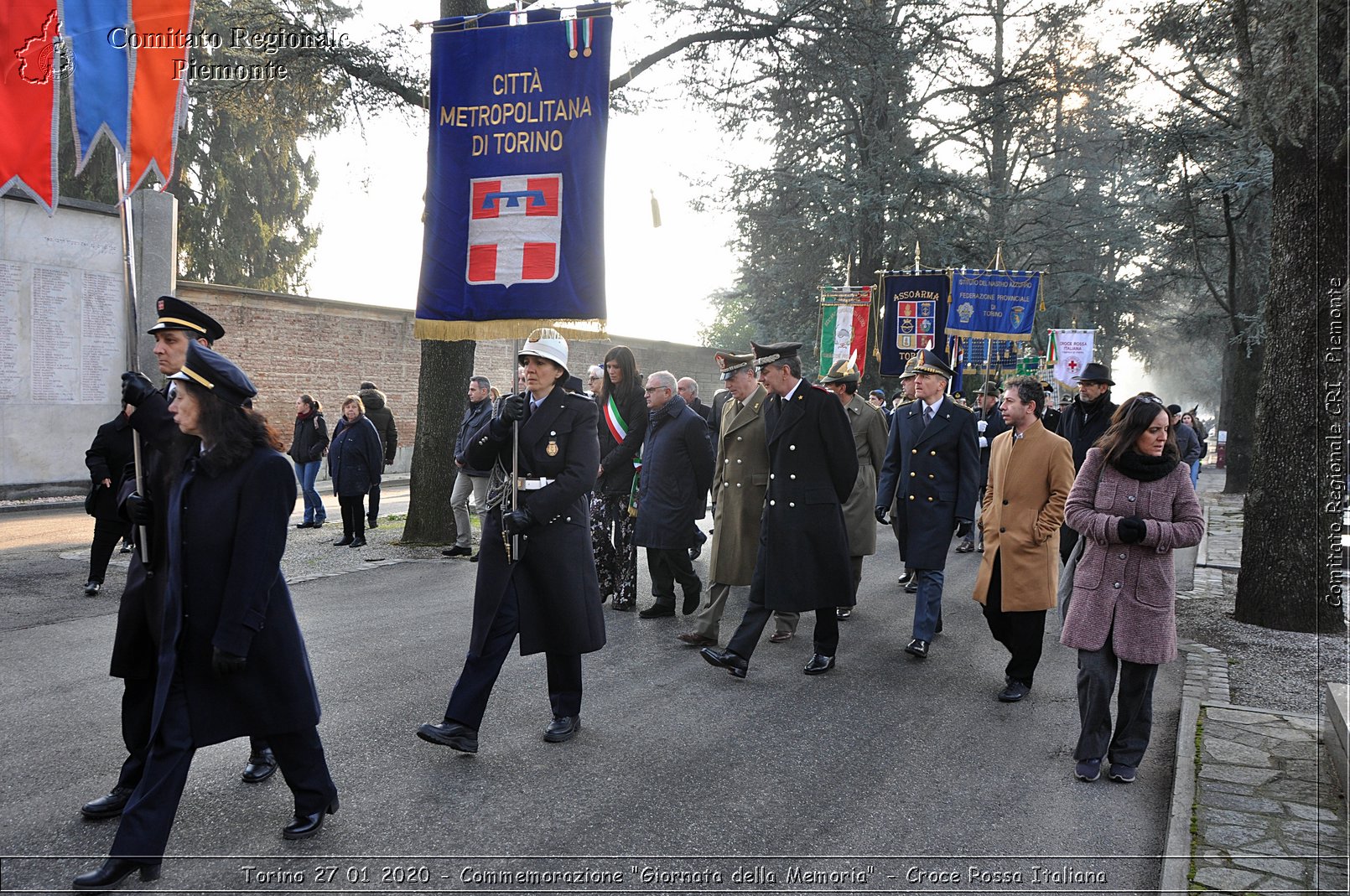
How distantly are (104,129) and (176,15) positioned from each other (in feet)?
2.42

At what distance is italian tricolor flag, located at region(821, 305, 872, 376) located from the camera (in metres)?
20.6

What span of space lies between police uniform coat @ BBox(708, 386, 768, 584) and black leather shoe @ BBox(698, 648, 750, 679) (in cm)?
91

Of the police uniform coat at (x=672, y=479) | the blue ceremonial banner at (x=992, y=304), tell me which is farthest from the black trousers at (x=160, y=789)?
the blue ceremonial banner at (x=992, y=304)

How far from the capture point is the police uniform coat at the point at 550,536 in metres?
4.98

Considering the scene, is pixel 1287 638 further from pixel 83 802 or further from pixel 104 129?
pixel 104 129

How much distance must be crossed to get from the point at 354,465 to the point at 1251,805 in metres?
10.5

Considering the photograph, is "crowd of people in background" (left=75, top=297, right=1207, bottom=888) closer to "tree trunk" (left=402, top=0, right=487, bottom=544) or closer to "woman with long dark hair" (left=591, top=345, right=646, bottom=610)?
"woman with long dark hair" (left=591, top=345, right=646, bottom=610)

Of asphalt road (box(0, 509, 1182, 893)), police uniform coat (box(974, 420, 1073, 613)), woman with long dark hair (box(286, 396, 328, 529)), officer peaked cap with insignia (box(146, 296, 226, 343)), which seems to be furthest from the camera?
woman with long dark hair (box(286, 396, 328, 529))

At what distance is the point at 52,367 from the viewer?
48.5 feet

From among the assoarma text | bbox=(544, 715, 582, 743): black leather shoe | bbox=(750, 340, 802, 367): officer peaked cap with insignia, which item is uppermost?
the assoarma text

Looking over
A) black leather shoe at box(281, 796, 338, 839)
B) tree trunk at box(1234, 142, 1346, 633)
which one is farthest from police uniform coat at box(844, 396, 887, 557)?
black leather shoe at box(281, 796, 338, 839)

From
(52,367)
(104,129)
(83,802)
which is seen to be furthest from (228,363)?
(52,367)

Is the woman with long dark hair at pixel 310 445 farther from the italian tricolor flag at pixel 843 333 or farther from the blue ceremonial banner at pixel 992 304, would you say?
the blue ceremonial banner at pixel 992 304

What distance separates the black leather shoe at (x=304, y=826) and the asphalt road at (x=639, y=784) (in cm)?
7
